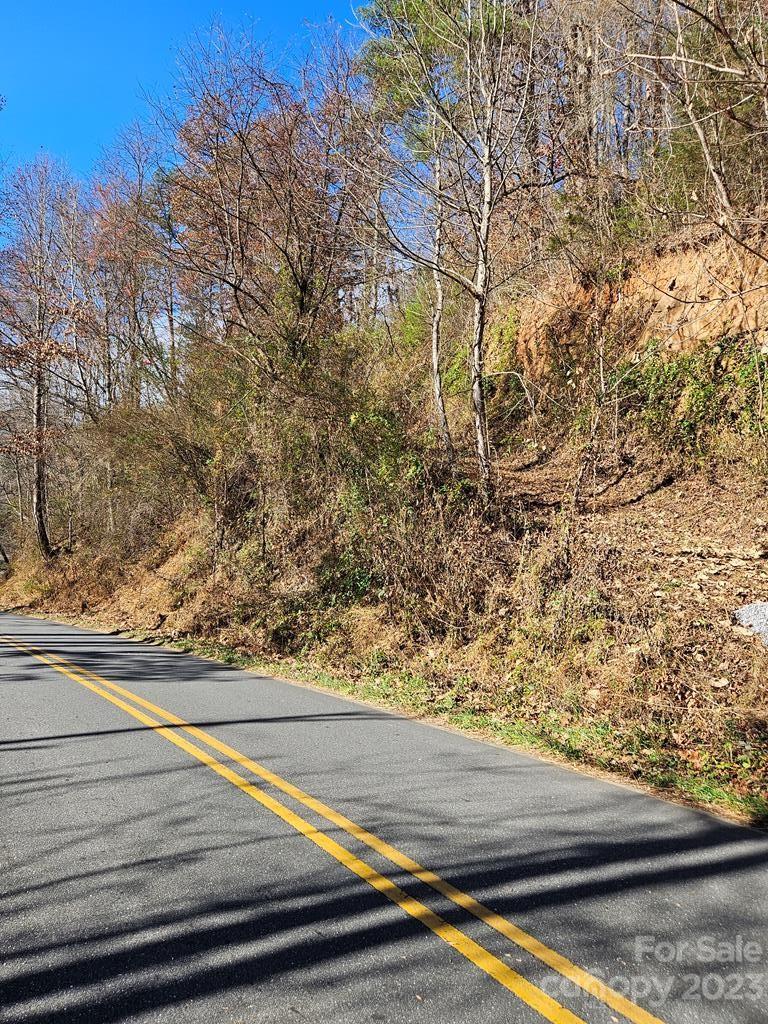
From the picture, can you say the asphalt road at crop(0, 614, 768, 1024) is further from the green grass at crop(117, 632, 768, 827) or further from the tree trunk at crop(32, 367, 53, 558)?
the tree trunk at crop(32, 367, 53, 558)

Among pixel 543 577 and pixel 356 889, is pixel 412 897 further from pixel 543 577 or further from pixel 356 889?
pixel 543 577

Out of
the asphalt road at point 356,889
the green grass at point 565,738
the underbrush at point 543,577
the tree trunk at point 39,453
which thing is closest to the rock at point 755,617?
the underbrush at point 543,577

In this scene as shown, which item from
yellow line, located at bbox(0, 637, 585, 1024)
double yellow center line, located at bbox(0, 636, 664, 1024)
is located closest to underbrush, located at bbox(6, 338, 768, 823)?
double yellow center line, located at bbox(0, 636, 664, 1024)

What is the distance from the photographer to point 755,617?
733 centimetres

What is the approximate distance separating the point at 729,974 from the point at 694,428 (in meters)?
10.1

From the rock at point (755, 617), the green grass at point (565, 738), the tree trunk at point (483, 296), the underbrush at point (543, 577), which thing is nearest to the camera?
the green grass at point (565, 738)

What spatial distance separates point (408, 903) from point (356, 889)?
30 cm

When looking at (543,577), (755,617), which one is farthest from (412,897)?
(543,577)

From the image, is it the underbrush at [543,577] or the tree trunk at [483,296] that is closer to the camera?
the underbrush at [543,577]

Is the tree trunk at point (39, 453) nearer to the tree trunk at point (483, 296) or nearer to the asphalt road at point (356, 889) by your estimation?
the tree trunk at point (483, 296)

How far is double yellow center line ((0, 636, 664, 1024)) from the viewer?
2730mm

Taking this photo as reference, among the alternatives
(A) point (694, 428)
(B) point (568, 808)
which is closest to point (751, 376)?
(A) point (694, 428)

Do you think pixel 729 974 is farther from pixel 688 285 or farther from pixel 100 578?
pixel 100 578

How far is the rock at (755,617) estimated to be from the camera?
7.17m
